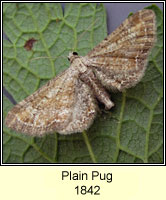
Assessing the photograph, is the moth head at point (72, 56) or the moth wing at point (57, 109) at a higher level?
the moth head at point (72, 56)

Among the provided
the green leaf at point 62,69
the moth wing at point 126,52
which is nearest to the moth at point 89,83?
the moth wing at point 126,52

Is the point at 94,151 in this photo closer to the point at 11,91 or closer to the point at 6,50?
the point at 11,91

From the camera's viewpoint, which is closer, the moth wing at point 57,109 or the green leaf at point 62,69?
the moth wing at point 57,109

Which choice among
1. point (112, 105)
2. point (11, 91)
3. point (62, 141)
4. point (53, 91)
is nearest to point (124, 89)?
point (112, 105)

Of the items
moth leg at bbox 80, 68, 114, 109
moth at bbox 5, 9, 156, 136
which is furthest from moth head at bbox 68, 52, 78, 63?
moth leg at bbox 80, 68, 114, 109

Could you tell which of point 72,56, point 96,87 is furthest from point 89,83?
point 72,56

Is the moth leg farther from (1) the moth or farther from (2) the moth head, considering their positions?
(2) the moth head

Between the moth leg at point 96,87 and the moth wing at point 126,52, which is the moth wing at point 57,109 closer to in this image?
the moth leg at point 96,87
